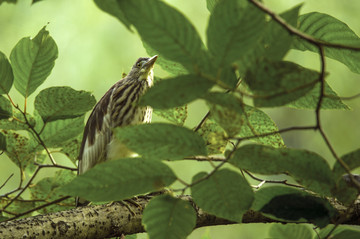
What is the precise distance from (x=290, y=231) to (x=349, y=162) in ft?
1.19

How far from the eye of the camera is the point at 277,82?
27.8 inches

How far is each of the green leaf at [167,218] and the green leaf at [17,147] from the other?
80 centimetres

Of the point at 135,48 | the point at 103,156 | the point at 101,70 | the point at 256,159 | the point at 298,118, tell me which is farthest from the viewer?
the point at 298,118

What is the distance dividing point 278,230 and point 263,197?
332 millimetres

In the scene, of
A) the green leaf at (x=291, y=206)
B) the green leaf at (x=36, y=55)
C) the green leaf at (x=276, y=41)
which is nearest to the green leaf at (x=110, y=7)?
the green leaf at (x=276, y=41)

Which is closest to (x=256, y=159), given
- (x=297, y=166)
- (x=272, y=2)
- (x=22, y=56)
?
(x=297, y=166)

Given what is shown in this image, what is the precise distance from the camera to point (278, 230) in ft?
3.79

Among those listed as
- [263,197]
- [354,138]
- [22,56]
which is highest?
[22,56]

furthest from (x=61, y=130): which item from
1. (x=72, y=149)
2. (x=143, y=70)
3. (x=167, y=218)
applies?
(x=143, y=70)

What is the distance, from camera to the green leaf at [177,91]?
695 millimetres

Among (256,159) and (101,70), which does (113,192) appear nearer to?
(256,159)

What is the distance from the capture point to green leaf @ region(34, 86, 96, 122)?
4.19 feet

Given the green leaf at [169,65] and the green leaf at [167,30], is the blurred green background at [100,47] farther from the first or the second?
the green leaf at [167,30]

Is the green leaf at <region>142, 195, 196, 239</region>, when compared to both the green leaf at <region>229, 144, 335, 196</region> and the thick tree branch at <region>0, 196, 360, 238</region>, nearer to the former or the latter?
the green leaf at <region>229, 144, 335, 196</region>
